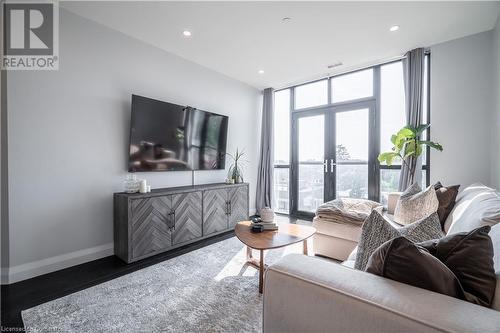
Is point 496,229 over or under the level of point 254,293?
over

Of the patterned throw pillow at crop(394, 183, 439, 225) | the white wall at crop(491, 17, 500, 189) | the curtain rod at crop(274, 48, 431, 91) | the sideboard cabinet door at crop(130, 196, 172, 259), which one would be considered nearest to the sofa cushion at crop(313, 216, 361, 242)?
the patterned throw pillow at crop(394, 183, 439, 225)

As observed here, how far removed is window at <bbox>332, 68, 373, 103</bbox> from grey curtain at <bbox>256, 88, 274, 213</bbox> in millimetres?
1302

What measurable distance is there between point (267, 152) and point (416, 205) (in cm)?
291

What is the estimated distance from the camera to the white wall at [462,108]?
2768 millimetres

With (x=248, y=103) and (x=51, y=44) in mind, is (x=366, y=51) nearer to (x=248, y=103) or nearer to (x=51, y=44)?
(x=248, y=103)

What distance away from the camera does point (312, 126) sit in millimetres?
4406

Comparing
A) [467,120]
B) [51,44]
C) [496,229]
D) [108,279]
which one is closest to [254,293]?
[108,279]

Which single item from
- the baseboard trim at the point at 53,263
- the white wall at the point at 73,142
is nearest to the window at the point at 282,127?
the white wall at the point at 73,142

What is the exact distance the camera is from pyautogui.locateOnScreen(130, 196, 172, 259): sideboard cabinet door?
2.49m

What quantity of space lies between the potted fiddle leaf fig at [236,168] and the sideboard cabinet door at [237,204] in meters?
0.26

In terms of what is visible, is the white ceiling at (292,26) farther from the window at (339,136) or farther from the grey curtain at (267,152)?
the grey curtain at (267,152)

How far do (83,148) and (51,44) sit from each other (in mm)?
1118

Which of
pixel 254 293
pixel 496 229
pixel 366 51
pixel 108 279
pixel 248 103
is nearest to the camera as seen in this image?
pixel 496 229

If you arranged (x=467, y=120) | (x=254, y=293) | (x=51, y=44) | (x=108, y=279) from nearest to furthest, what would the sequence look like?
(x=254, y=293), (x=108, y=279), (x=51, y=44), (x=467, y=120)
